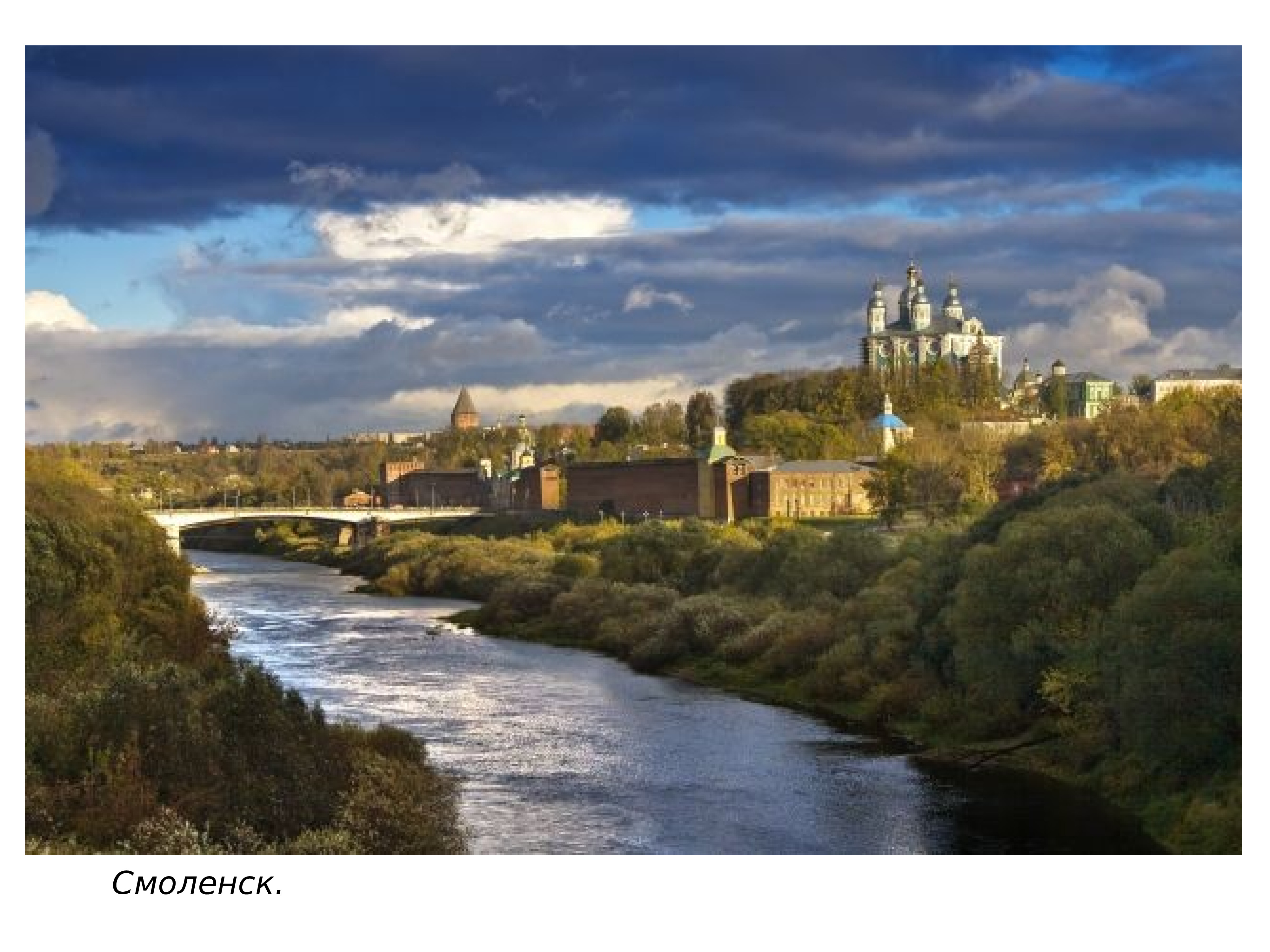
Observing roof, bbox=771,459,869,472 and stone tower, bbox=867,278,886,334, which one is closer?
roof, bbox=771,459,869,472

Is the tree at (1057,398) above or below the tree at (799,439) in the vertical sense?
above

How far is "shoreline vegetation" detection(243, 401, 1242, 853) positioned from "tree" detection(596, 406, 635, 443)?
3815 centimetres

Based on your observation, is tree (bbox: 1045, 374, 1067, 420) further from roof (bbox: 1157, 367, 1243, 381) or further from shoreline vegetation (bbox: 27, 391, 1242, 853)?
shoreline vegetation (bbox: 27, 391, 1242, 853)

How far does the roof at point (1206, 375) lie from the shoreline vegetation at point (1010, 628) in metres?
19.5

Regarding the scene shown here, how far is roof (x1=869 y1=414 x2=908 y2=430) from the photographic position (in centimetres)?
5644

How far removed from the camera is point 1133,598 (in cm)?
1304

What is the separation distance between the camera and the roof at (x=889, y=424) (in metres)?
56.4

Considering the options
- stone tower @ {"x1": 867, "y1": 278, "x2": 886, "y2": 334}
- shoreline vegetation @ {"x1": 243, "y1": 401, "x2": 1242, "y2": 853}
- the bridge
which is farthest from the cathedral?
shoreline vegetation @ {"x1": 243, "y1": 401, "x2": 1242, "y2": 853}

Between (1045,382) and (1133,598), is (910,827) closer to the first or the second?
(1133,598)

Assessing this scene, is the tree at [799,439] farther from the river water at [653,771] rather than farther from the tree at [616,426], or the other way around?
the river water at [653,771]

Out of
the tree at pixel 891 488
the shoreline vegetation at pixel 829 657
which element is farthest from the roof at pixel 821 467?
the shoreline vegetation at pixel 829 657

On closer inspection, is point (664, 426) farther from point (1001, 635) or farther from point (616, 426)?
point (1001, 635)
